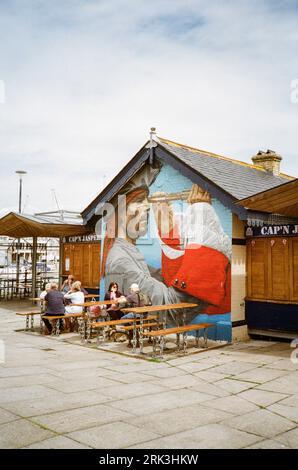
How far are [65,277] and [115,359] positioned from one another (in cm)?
846

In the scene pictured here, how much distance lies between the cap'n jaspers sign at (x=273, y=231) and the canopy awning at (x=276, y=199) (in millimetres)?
815

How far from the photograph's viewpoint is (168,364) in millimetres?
9250

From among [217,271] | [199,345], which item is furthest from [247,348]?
[217,271]

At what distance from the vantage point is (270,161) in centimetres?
1748

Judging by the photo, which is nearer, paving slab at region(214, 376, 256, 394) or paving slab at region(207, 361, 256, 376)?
paving slab at region(214, 376, 256, 394)

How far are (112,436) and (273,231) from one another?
7.37 metres

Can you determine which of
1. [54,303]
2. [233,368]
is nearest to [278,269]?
[233,368]

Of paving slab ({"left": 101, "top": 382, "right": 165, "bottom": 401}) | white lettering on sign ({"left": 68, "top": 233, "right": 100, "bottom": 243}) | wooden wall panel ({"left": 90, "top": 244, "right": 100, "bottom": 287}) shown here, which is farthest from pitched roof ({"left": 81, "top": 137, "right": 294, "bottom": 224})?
paving slab ({"left": 101, "top": 382, "right": 165, "bottom": 401})

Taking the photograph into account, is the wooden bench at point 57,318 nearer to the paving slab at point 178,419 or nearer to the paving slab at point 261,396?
the paving slab at point 261,396

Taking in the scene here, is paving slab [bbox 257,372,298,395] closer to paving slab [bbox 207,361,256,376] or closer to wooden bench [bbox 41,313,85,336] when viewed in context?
paving slab [bbox 207,361,256,376]

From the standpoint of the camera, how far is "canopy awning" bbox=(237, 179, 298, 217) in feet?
30.2

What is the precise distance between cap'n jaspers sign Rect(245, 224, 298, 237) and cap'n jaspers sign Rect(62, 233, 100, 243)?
19.9 ft

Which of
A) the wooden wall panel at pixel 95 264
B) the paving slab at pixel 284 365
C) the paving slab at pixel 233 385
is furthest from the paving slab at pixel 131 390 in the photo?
the wooden wall panel at pixel 95 264

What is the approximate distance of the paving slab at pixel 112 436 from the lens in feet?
Answer: 16.3
